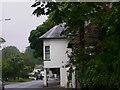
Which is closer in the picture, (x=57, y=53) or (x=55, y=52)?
(x=57, y=53)

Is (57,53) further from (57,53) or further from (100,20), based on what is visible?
(100,20)

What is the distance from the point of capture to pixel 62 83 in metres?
51.1

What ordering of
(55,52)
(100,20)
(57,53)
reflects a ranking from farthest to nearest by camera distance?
(55,52)
(57,53)
(100,20)

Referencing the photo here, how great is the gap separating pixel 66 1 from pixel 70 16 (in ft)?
1.20

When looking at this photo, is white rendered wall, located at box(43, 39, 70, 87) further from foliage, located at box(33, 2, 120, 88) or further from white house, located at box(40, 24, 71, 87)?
foliage, located at box(33, 2, 120, 88)

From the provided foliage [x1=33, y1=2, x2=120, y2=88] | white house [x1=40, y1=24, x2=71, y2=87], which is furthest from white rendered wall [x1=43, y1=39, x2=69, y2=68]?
foliage [x1=33, y1=2, x2=120, y2=88]

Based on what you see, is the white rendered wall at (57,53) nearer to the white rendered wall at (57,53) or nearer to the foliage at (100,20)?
the white rendered wall at (57,53)

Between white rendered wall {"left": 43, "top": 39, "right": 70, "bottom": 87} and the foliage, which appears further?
white rendered wall {"left": 43, "top": 39, "right": 70, "bottom": 87}

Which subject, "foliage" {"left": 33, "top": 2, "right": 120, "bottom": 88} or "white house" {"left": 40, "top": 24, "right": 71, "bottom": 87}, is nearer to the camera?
"foliage" {"left": 33, "top": 2, "right": 120, "bottom": 88}

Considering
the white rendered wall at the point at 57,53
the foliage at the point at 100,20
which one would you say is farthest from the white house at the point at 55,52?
the foliage at the point at 100,20

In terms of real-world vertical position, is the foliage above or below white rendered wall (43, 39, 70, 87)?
below

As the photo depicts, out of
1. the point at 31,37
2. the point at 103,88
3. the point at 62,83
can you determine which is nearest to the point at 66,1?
the point at 103,88

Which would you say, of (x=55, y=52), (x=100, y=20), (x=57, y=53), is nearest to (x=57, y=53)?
(x=57, y=53)

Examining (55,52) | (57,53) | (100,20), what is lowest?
(100,20)
